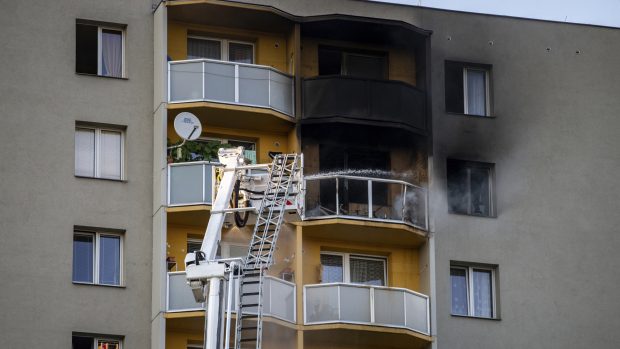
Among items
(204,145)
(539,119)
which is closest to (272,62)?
(204,145)

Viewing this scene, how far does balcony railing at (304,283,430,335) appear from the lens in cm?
5959

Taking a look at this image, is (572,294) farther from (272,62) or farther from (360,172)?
(272,62)

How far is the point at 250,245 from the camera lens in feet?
174

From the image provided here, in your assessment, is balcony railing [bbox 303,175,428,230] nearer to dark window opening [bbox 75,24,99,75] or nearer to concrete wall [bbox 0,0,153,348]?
concrete wall [bbox 0,0,153,348]

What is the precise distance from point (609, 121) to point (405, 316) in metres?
9.65

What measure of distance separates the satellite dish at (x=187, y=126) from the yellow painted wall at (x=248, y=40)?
2.98 m

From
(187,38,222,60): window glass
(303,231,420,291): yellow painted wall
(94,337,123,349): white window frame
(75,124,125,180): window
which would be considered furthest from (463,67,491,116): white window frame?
(94,337,123,349): white window frame

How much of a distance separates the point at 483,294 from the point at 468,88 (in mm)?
6482

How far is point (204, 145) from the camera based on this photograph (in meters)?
60.9

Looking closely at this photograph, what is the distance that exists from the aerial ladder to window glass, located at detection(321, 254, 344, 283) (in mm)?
7332

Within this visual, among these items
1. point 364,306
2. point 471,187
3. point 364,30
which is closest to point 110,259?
point 364,306

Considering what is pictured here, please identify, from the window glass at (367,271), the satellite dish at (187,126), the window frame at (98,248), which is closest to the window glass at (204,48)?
the satellite dish at (187,126)

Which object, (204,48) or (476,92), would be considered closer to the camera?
(204,48)

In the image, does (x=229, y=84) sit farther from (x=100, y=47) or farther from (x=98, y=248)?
(x=98, y=248)
